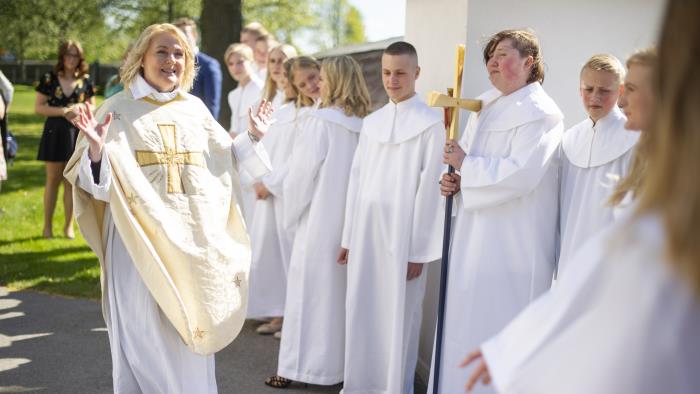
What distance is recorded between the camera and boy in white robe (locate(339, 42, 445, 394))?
570 centimetres

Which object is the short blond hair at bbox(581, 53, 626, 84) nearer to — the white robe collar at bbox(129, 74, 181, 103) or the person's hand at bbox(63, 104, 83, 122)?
the white robe collar at bbox(129, 74, 181, 103)

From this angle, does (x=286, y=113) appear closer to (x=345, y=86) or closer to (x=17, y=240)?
(x=345, y=86)

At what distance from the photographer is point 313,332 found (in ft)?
21.4

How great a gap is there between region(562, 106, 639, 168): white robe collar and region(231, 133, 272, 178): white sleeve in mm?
1846

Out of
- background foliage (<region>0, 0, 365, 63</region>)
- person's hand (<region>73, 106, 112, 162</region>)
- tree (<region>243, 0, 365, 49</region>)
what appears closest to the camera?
person's hand (<region>73, 106, 112, 162</region>)

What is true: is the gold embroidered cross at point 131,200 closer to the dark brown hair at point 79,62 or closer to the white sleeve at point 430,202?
the white sleeve at point 430,202

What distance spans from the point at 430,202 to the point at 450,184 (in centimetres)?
51

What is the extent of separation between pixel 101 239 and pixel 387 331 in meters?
1.94

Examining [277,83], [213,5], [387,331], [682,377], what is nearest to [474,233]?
[387,331]

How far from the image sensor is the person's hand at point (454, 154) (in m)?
5.08

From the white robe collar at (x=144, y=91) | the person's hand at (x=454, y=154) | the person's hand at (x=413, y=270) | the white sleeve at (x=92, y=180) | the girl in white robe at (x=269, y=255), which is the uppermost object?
the white robe collar at (x=144, y=91)

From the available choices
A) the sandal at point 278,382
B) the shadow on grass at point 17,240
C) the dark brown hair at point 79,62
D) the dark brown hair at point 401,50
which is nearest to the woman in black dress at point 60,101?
the dark brown hair at point 79,62

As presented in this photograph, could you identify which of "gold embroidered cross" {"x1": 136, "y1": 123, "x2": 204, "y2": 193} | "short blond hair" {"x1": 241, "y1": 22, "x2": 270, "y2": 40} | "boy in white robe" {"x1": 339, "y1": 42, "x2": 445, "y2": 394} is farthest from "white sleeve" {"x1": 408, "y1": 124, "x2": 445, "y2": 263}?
"short blond hair" {"x1": 241, "y1": 22, "x2": 270, "y2": 40}

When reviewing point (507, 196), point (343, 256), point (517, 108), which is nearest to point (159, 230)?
point (343, 256)
